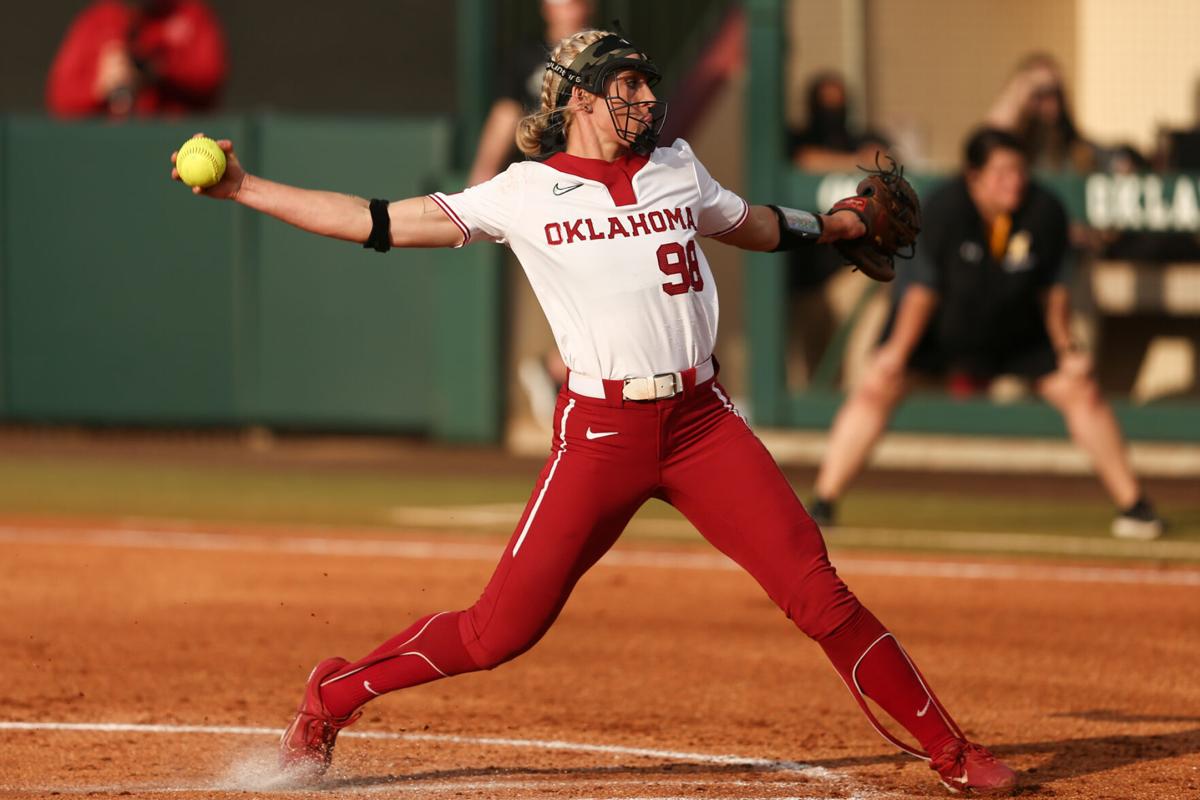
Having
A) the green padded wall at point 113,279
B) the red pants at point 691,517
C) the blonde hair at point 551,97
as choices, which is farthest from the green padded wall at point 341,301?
the red pants at point 691,517

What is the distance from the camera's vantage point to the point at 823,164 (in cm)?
1315

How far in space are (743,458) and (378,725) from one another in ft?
5.80

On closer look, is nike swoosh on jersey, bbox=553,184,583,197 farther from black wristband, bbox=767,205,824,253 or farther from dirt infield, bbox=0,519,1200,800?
dirt infield, bbox=0,519,1200,800

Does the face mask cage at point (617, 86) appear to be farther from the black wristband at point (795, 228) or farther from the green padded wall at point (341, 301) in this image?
the green padded wall at point (341, 301)

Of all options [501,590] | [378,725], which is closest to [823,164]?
[378,725]

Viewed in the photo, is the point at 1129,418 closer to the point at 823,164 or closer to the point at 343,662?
the point at 823,164

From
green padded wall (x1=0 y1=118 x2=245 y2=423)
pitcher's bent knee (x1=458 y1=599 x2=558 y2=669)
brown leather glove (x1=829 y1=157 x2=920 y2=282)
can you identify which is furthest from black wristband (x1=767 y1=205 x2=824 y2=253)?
green padded wall (x1=0 y1=118 x2=245 y2=423)

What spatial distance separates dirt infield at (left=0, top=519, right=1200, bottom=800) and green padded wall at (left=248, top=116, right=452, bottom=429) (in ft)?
12.6

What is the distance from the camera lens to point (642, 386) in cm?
492

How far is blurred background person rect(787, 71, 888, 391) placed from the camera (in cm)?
1338

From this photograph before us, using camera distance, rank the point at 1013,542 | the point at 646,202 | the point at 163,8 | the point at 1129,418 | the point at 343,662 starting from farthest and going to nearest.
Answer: the point at 163,8 → the point at 1129,418 → the point at 1013,542 → the point at 343,662 → the point at 646,202

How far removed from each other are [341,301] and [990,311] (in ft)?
18.5

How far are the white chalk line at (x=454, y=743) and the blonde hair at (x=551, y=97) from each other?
5.39 ft

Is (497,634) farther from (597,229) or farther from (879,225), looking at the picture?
(879,225)
